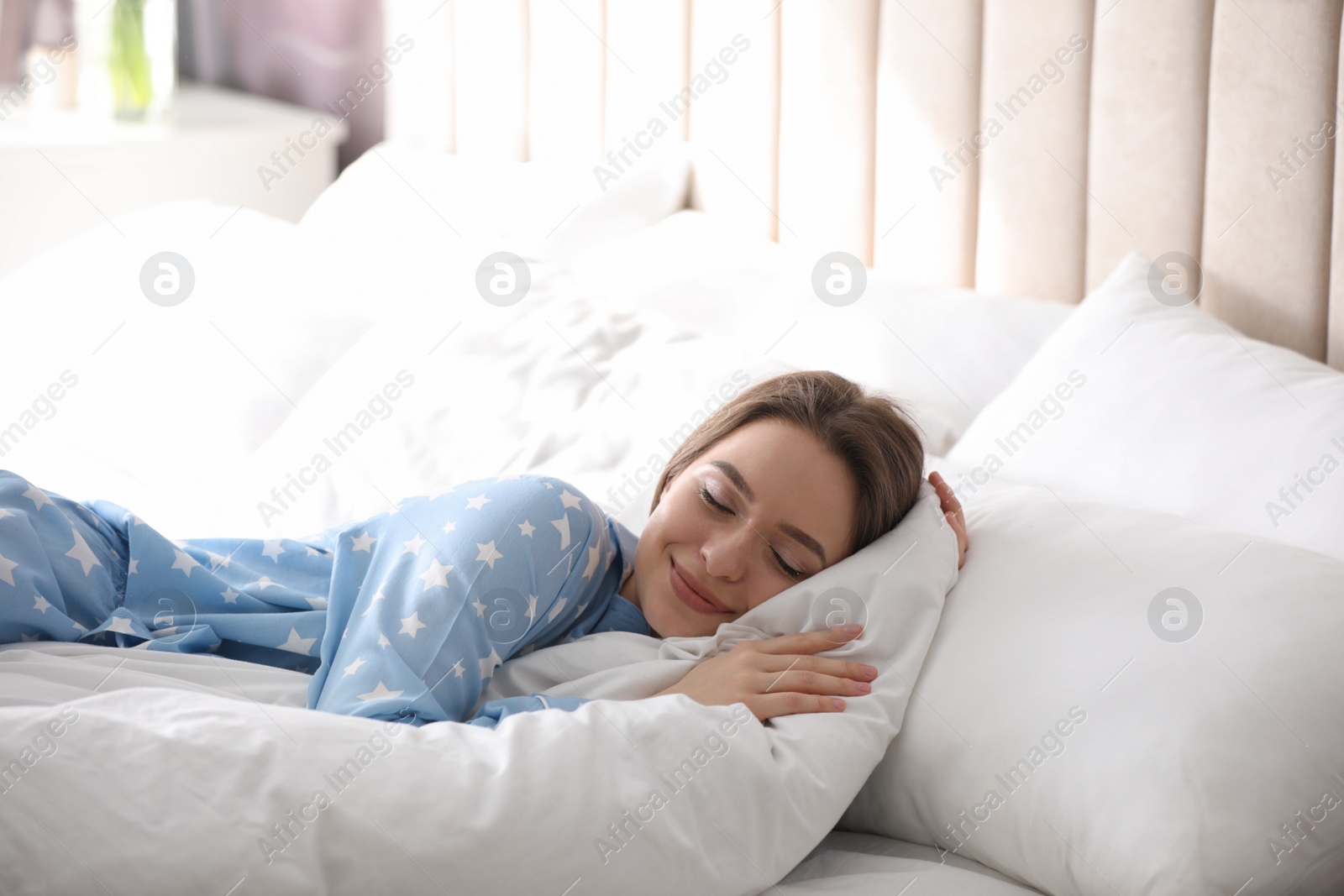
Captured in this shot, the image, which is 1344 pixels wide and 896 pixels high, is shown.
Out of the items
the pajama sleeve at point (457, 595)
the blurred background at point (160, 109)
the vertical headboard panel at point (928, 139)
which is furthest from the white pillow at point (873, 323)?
the blurred background at point (160, 109)

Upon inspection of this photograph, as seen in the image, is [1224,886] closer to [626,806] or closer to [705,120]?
[626,806]

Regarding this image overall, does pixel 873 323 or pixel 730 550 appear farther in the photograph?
pixel 873 323

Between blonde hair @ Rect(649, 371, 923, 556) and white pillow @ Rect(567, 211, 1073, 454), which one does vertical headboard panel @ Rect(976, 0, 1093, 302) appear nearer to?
white pillow @ Rect(567, 211, 1073, 454)

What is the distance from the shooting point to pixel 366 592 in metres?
0.95

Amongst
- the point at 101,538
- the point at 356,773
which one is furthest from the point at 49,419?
the point at 356,773

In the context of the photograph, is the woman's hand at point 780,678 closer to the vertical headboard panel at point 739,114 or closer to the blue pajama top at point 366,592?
the blue pajama top at point 366,592

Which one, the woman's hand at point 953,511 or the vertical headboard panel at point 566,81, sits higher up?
the vertical headboard panel at point 566,81

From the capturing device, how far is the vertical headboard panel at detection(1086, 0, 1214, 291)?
1315mm

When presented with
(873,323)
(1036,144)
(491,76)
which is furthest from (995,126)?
(491,76)

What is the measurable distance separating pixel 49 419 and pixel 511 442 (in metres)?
0.67

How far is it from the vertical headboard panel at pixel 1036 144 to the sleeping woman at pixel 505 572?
0.55 meters

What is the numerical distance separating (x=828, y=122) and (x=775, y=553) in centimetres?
96

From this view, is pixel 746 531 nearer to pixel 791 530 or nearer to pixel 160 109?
pixel 791 530

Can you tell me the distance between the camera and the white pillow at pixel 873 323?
139cm
